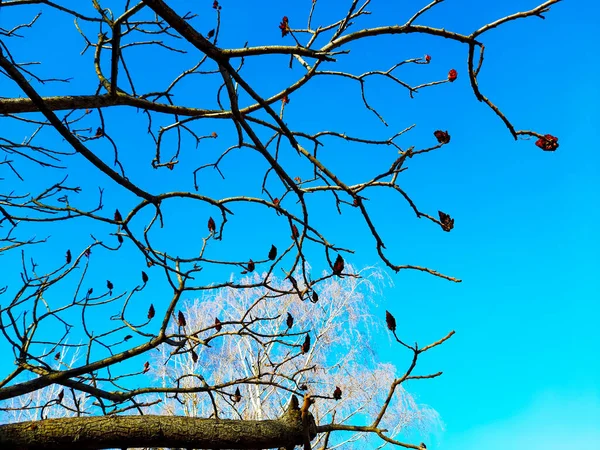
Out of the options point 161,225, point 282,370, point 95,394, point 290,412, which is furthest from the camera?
point 282,370

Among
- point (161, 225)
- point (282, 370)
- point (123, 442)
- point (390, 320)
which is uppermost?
point (282, 370)

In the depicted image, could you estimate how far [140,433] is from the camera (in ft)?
5.29

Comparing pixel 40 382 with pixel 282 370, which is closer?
pixel 40 382

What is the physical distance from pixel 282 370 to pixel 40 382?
7.09m

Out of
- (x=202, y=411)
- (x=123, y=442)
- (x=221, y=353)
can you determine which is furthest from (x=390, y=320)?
(x=221, y=353)

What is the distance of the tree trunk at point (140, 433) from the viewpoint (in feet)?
5.08

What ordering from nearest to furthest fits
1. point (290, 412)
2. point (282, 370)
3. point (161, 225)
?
point (290, 412), point (161, 225), point (282, 370)

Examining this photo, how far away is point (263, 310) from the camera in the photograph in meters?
9.09

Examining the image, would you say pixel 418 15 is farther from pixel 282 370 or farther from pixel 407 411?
pixel 407 411

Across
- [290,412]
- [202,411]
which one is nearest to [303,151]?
[290,412]

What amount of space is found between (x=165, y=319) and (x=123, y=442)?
88cm

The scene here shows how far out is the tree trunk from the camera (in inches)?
61.0

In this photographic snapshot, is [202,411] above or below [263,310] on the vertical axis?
below

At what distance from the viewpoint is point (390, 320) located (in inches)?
64.4
